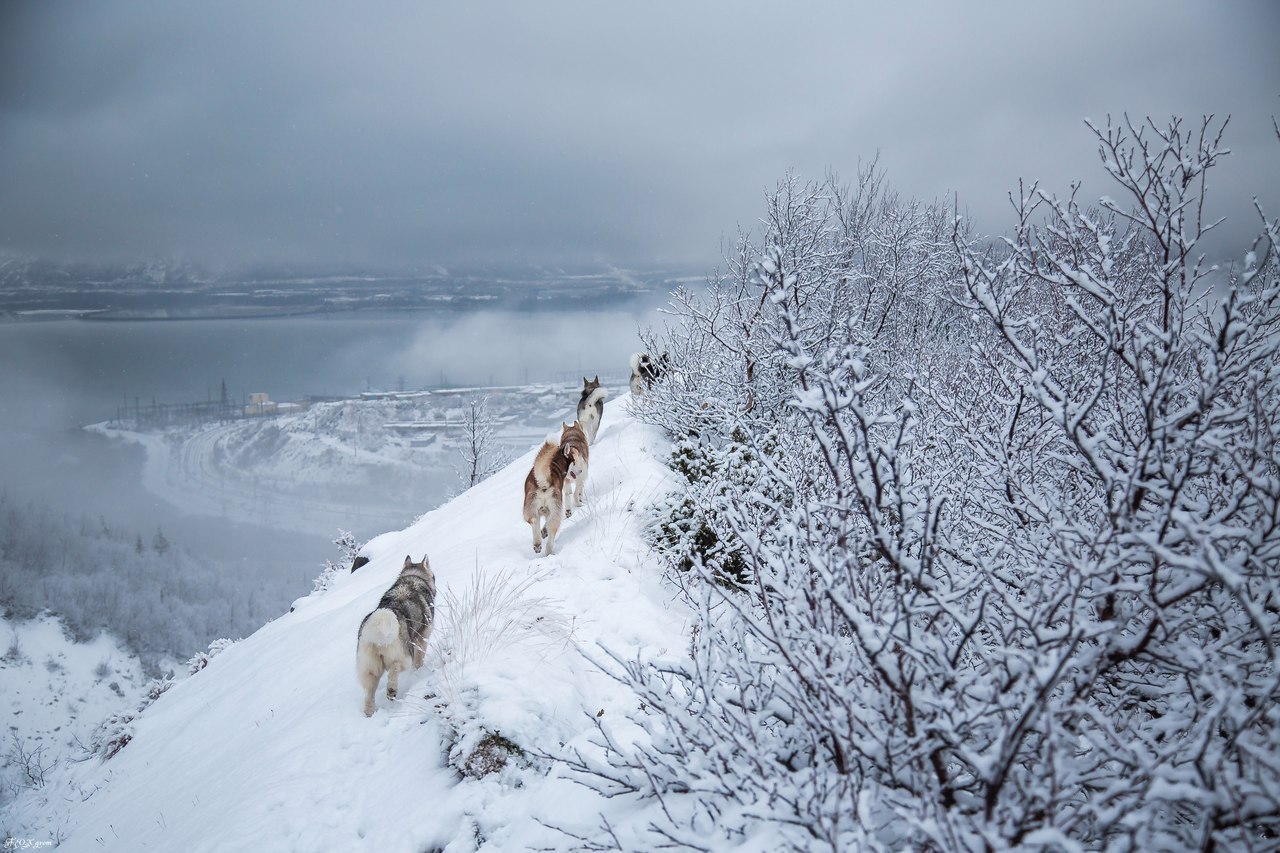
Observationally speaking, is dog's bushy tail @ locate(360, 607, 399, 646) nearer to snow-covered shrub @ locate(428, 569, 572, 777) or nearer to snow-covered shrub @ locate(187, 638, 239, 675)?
snow-covered shrub @ locate(428, 569, 572, 777)

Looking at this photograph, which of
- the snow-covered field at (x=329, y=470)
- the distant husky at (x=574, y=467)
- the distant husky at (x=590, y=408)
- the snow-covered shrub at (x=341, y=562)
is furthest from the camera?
the snow-covered field at (x=329, y=470)

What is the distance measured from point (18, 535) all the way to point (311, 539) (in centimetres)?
3574

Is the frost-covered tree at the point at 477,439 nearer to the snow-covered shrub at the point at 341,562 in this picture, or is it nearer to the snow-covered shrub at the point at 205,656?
the snow-covered shrub at the point at 341,562

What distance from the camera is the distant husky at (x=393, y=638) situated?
399 centimetres

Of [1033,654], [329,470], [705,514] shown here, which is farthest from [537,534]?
[329,470]

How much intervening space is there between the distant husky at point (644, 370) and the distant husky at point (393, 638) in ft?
20.0

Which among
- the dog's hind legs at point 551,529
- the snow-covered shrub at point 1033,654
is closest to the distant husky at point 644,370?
the dog's hind legs at point 551,529

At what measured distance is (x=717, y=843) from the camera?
70.5 inches

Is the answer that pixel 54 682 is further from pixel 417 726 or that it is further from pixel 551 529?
pixel 417 726

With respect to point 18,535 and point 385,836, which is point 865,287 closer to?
point 385,836

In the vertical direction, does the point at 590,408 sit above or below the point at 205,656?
above

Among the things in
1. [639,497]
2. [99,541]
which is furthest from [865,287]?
[99,541]

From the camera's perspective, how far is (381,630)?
398 centimetres

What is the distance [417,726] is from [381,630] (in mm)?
731
